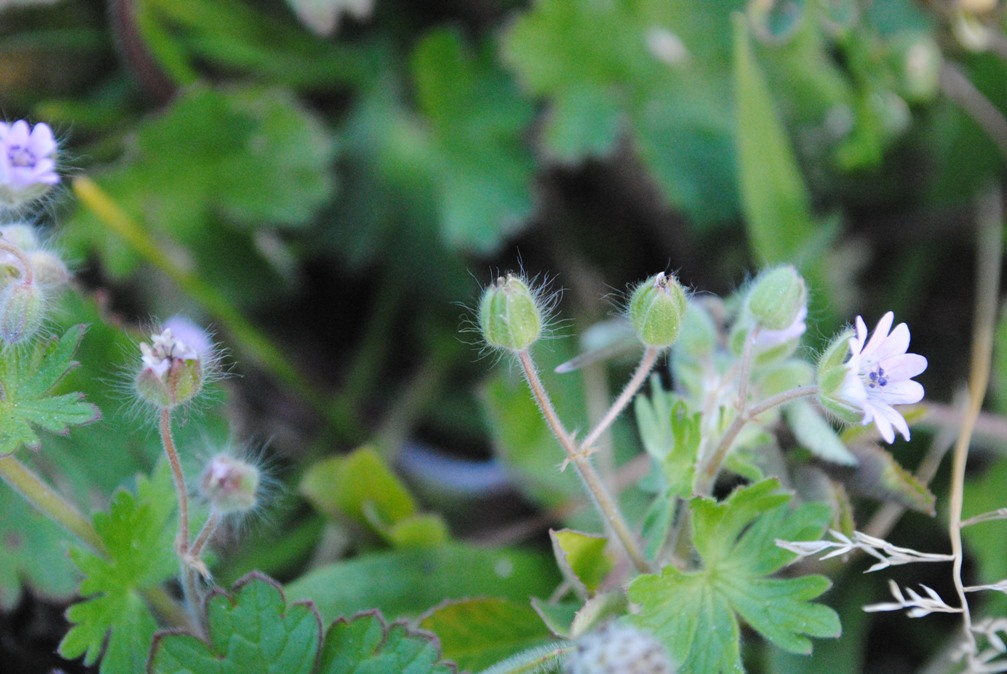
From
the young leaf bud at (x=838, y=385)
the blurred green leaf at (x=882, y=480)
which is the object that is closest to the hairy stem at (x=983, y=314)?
the blurred green leaf at (x=882, y=480)

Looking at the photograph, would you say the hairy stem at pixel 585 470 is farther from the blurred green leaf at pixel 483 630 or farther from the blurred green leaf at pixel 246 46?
the blurred green leaf at pixel 246 46

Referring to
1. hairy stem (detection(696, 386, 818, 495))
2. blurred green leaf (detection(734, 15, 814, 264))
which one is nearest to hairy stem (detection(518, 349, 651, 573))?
hairy stem (detection(696, 386, 818, 495))

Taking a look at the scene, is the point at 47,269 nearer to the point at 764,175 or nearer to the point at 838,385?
the point at 838,385

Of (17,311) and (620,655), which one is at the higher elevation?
(17,311)

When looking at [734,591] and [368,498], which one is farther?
[368,498]

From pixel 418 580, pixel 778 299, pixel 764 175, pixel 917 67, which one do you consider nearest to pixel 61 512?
pixel 418 580

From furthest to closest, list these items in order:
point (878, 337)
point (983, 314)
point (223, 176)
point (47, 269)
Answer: point (223, 176)
point (983, 314)
point (47, 269)
point (878, 337)
